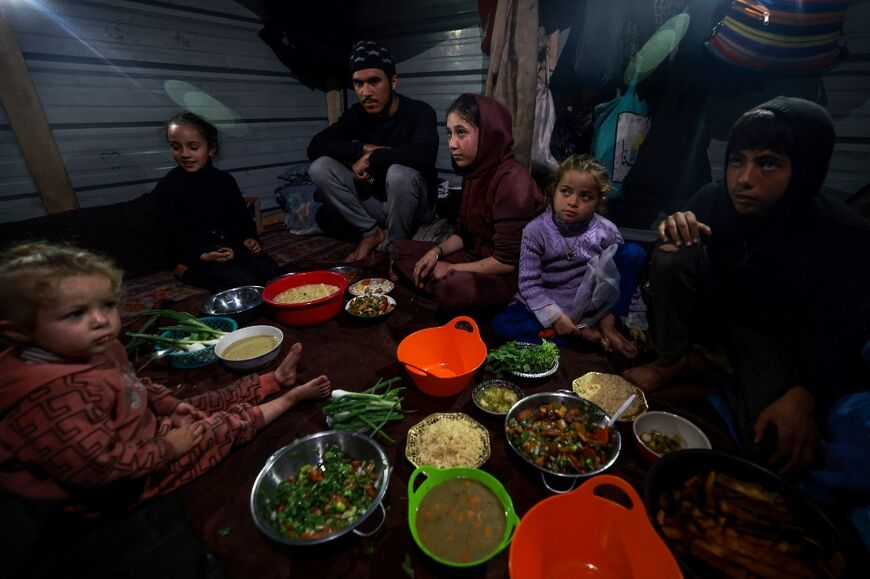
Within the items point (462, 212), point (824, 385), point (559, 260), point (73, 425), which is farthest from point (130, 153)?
point (824, 385)

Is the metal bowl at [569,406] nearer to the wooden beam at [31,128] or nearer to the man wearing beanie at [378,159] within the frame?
the man wearing beanie at [378,159]

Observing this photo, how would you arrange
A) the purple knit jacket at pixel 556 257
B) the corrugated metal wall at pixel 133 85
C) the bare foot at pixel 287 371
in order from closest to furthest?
the bare foot at pixel 287 371 → the purple knit jacket at pixel 556 257 → the corrugated metal wall at pixel 133 85

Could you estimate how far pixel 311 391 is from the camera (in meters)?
2.12

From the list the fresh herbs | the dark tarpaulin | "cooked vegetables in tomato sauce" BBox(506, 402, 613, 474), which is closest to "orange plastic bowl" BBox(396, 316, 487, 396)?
the fresh herbs

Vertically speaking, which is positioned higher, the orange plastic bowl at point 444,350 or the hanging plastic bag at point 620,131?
the hanging plastic bag at point 620,131

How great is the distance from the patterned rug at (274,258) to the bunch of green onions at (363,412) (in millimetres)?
2210

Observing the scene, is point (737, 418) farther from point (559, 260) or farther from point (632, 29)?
point (632, 29)

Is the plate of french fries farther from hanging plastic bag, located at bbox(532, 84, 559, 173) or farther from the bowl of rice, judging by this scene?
hanging plastic bag, located at bbox(532, 84, 559, 173)

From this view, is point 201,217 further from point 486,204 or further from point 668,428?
point 668,428

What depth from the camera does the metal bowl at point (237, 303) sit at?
294 cm

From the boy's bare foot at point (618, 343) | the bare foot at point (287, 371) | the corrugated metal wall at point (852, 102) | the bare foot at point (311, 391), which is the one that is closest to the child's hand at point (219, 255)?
the bare foot at point (287, 371)

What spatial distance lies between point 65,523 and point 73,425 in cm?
57

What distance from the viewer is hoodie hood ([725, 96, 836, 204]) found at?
1800 mm

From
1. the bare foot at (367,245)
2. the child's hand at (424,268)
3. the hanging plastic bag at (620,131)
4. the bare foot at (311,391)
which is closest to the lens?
the bare foot at (311,391)
